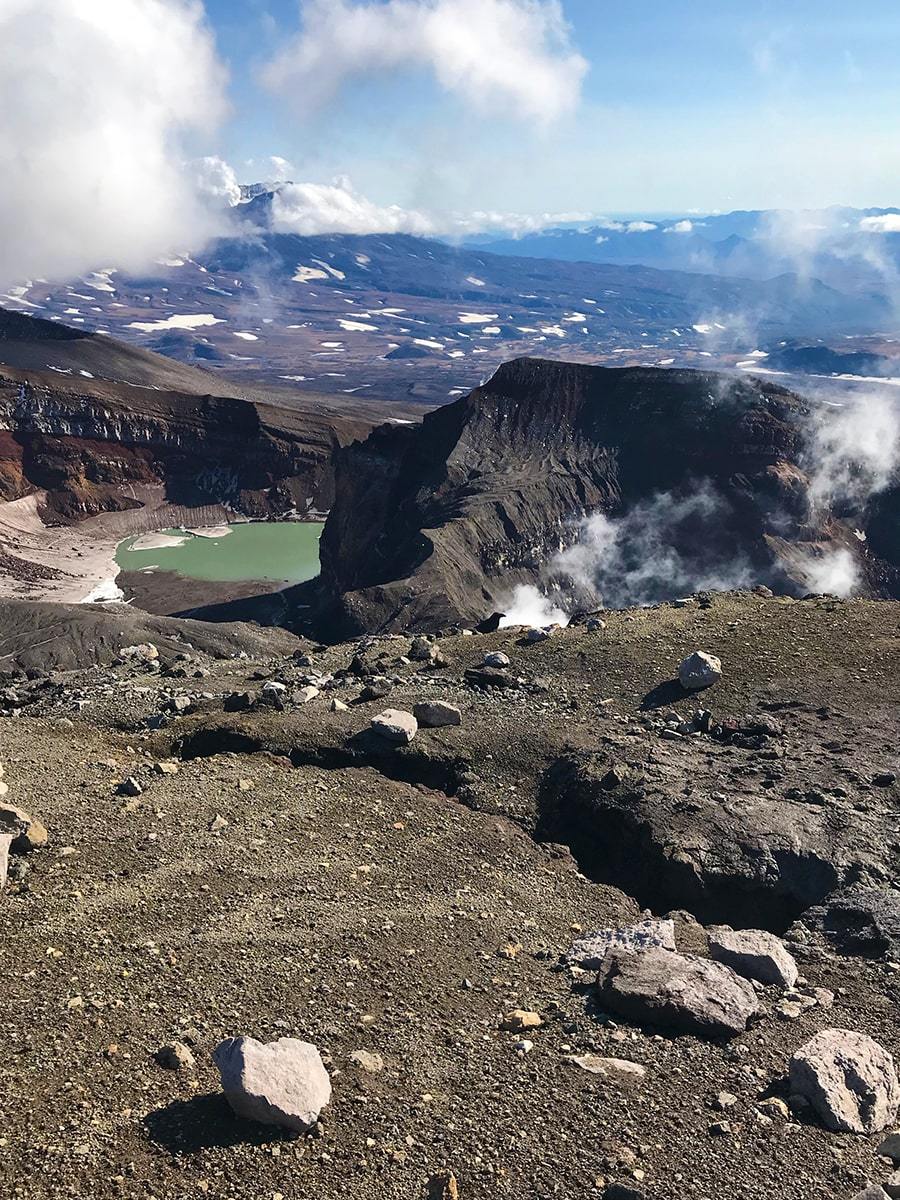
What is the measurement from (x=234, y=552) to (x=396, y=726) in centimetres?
7542

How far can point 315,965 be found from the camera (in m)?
11.8

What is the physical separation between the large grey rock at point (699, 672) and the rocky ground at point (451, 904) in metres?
0.41

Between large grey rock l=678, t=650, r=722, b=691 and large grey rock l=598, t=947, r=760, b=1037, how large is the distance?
894 cm

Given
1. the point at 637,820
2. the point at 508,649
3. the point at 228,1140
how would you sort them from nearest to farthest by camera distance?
the point at 228,1140, the point at 637,820, the point at 508,649

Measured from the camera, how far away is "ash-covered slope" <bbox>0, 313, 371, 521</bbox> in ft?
326

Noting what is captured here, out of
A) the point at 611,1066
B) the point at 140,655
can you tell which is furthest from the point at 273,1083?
the point at 140,655

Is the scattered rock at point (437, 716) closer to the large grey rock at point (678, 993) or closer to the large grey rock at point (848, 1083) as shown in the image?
the large grey rock at point (678, 993)

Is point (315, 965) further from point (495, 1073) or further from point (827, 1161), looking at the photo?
point (827, 1161)

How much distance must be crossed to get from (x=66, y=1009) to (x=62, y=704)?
11.2 m

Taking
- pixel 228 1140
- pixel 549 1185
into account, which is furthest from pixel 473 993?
pixel 228 1140

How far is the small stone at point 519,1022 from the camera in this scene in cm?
1119

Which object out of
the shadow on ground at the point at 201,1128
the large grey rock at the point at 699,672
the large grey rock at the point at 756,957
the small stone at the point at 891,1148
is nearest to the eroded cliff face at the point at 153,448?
the large grey rock at the point at 699,672

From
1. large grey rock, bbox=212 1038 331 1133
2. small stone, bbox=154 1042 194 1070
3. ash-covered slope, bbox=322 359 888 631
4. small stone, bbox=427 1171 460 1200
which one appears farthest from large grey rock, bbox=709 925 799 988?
ash-covered slope, bbox=322 359 888 631

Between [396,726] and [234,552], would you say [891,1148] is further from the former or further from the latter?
[234,552]
